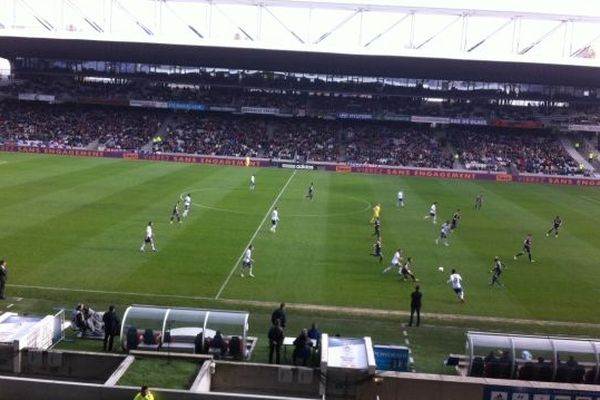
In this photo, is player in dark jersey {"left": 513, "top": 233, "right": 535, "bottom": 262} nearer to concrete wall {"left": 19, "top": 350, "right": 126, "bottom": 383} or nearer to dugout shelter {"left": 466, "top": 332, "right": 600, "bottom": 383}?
dugout shelter {"left": 466, "top": 332, "right": 600, "bottom": 383}

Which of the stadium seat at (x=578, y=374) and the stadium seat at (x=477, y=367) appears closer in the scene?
the stadium seat at (x=578, y=374)

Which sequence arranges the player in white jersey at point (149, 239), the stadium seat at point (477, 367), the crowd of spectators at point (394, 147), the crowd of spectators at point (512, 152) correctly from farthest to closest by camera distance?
the crowd of spectators at point (394, 147) < the crowd of spectators at point (512, 152) < the player in white jersey at point (149, 239) < the stadium seat at point (477, 367)

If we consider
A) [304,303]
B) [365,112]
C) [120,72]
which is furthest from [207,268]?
[120,72]

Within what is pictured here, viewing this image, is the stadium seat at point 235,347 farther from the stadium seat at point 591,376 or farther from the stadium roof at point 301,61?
the stadium roof at point 301,61

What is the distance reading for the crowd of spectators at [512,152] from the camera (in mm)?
73062

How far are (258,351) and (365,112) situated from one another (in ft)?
224

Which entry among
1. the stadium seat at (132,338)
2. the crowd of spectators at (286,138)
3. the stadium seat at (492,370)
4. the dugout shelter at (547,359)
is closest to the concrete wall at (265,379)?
the stadium seat at (132,338)

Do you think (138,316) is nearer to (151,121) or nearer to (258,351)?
(258,351)

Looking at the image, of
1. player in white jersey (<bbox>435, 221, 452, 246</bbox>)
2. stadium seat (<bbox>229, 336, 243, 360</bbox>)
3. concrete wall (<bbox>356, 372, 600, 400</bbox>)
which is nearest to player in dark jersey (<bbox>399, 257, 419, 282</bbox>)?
player in white jersey (<bbox>435, 221, 452, 246</bbox>)

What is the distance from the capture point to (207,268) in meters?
26.6

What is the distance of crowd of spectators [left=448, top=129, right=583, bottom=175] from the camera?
73062 millimetres

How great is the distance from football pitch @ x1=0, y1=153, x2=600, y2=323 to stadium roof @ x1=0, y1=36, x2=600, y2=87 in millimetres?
23298

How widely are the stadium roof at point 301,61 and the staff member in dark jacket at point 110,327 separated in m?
56.5

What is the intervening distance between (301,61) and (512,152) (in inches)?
1111
